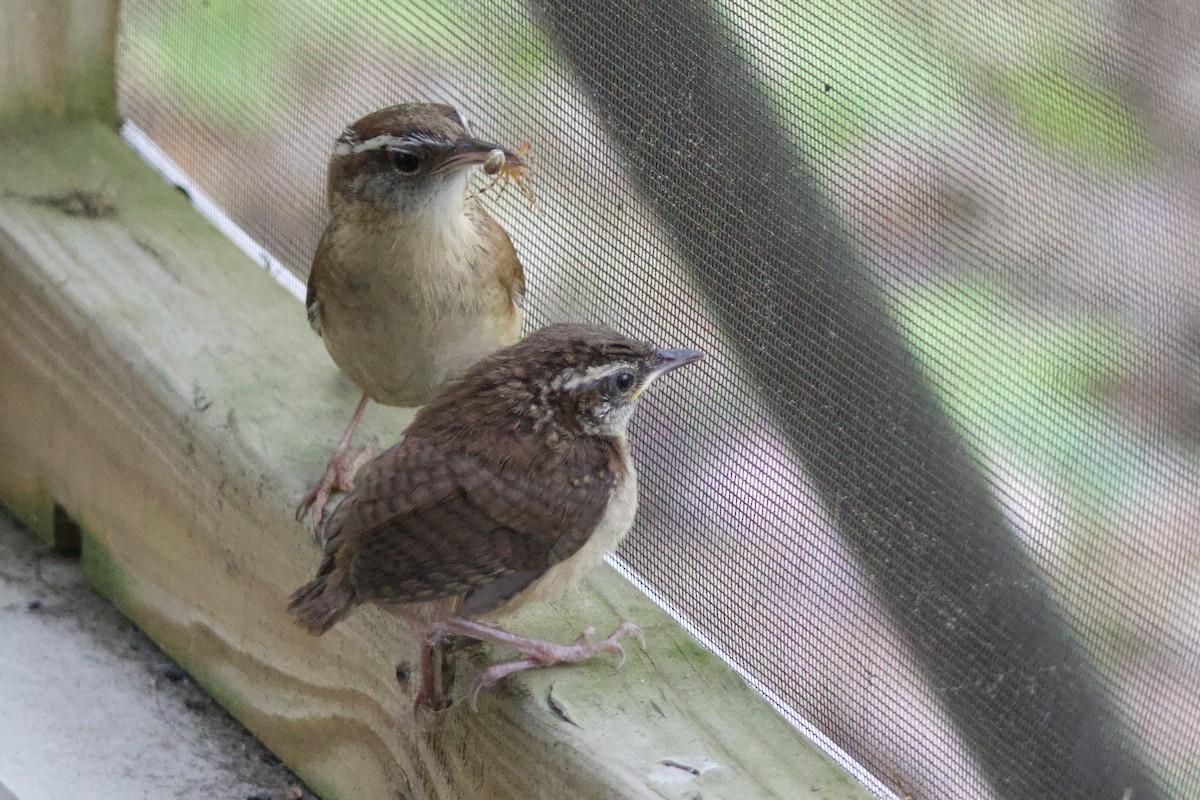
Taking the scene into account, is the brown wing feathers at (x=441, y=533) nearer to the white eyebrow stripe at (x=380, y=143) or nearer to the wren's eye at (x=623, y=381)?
the wren's eye at (x=623, y=381)

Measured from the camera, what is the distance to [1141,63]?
Result: 314 cm

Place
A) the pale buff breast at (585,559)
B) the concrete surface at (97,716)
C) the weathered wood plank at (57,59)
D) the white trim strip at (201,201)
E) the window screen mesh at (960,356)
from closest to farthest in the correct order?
1. the pale buff breast at (585,559)
2. the window screen mesh at (960,356)
3. the concrete surface at (97,716)
4. the weathered wood plank at (57,59)
5. the white trim strip at (201,201)

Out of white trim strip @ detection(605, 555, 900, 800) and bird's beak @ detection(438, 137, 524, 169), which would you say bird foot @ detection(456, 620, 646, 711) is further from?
bird's beak @ detection(438, 137, 524, 169)

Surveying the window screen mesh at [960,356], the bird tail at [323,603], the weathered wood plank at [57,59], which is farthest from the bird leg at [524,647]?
the weathered wood plank at [57,59]

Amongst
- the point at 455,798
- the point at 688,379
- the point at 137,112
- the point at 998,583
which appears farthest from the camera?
the point at 137,112

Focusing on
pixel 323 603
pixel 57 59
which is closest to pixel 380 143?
pixel 323 603

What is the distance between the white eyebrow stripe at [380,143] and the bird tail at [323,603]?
0.91m

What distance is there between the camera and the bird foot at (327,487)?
309cm

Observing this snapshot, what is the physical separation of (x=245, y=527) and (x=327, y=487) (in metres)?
0.24

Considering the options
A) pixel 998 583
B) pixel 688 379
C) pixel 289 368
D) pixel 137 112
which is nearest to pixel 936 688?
pixel 998 583

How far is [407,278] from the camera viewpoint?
132 inches

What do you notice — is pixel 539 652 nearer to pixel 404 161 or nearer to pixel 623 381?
pixel 623 381

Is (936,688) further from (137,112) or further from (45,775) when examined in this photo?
(137,112)

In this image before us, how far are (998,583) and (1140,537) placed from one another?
→ 1.09 feet
